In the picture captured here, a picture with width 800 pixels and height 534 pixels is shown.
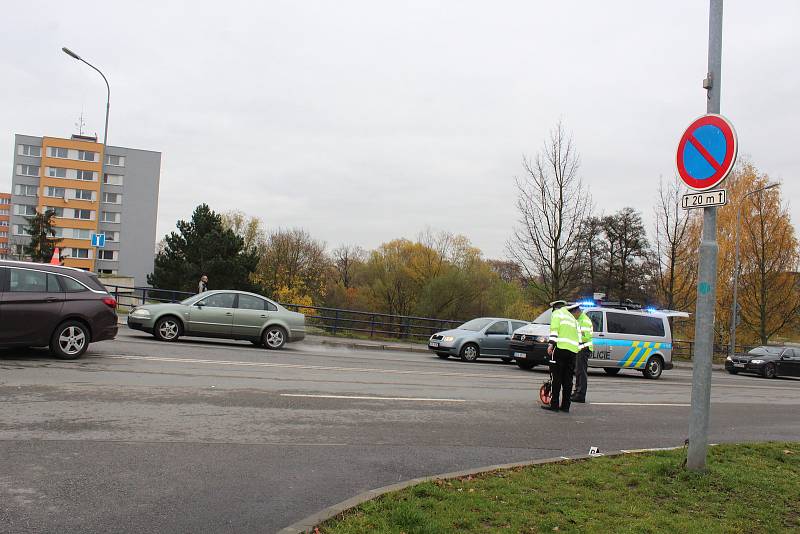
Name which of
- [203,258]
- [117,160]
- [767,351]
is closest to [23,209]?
[117,160]

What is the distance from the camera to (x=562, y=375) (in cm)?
1067

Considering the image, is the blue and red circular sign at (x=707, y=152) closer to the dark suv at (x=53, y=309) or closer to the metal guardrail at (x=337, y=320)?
the dark suv at (x=53, y=309)

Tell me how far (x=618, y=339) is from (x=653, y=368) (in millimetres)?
2114

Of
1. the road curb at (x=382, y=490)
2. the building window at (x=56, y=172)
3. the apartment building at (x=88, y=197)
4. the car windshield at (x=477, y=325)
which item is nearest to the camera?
the road curb at (x=382, y=490)

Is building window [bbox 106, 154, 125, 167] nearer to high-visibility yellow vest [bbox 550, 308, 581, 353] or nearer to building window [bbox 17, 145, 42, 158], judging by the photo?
building window [bbox 17, 145, 42, 158]

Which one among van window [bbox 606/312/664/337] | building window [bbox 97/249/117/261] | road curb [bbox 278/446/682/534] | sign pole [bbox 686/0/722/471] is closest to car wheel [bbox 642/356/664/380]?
van window [bbox 606/312/664/337]

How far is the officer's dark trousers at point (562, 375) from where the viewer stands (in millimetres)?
10484

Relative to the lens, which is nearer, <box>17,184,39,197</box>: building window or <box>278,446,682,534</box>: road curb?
<box>278,446,682,534</box>: road curb

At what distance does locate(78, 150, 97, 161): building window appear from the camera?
279 ft

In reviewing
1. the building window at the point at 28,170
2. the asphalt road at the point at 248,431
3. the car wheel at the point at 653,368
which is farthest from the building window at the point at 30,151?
the car wheel at the point at 653,368

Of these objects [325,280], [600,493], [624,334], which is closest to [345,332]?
[624,334]

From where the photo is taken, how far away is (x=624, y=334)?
771 inches

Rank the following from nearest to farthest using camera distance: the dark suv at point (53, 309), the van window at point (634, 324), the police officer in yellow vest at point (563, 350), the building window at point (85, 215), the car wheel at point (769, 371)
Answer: the police officer in yellow vest at point (563, 350) < the dark suv at point (53, 309) < the van window at point (634, 324) < the car wheel at point (769, 371) < the building window at point (85, 215)

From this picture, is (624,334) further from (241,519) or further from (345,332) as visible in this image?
(241,519)
